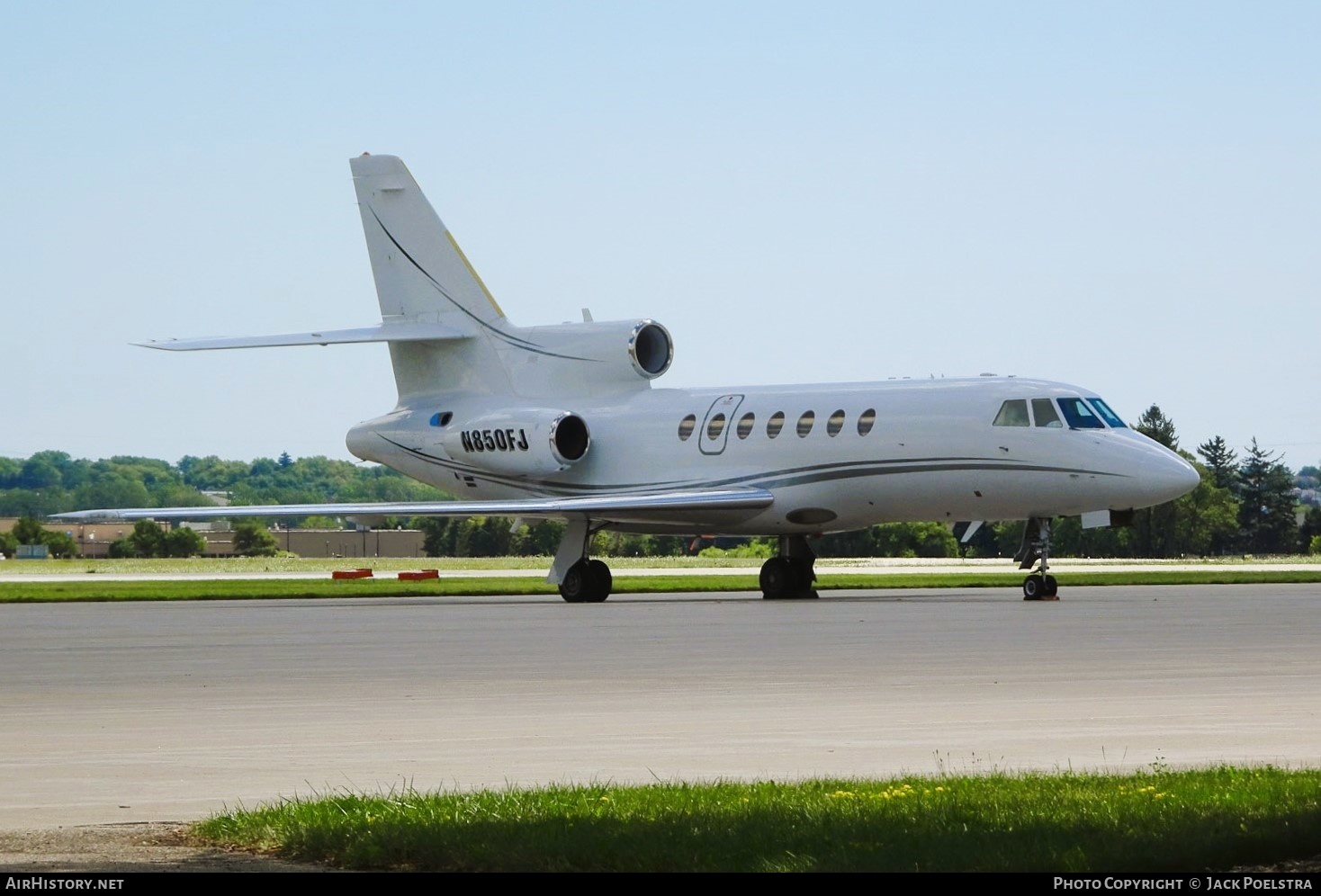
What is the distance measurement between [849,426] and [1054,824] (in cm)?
2734

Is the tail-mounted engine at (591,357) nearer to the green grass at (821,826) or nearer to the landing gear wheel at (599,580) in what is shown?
the landing gear wheel at (599,580)

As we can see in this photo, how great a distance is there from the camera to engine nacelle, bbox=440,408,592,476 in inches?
1580

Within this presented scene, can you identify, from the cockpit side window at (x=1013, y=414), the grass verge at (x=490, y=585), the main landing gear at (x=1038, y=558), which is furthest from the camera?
the grass verge at (x=490, y=585)

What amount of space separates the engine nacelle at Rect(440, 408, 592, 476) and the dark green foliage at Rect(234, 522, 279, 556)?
230 feet

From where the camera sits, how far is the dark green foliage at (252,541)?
363 feet

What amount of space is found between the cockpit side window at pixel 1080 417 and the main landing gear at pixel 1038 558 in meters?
1.79

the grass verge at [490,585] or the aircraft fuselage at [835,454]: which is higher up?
the aircraft fuselage at [835,454]

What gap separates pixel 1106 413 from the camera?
33.9 meters

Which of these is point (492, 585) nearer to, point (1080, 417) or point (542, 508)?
point (542, 508)

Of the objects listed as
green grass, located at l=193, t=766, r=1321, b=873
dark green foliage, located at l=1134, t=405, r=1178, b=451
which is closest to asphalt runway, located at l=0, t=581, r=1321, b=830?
green grass, located at l=193, t=766, r=1321, b=873

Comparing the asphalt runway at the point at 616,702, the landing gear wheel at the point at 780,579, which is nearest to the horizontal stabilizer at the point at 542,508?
the landing gear wheel at the point at 780,579

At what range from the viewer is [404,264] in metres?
43.9

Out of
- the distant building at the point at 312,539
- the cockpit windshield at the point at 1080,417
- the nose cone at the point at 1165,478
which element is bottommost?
the distant building at the point at 312,539

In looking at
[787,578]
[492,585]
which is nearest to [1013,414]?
[787,578]
